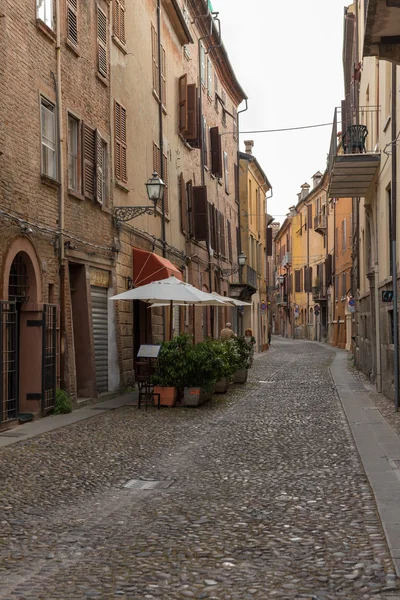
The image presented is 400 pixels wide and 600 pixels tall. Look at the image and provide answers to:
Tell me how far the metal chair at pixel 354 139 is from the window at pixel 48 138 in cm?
709

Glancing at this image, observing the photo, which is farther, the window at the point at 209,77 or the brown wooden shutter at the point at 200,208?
the window at the point at 209,77

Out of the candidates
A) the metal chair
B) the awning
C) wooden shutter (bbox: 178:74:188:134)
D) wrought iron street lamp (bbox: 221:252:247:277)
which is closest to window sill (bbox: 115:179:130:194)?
the awning

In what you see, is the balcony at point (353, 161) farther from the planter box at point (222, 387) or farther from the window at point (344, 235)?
the window at point (344, 235)

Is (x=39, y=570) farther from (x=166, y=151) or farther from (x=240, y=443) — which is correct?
(x=166, y=151)

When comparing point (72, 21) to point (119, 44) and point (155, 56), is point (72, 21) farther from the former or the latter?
point (155, 56)

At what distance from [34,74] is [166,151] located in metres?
10.2

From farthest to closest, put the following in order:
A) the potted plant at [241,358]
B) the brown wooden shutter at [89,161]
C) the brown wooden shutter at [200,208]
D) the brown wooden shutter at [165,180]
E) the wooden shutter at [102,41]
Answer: the brown wooden shutter at [200,208] < the brown wooden shutter at [165,180] < the potted plant at [241,358] < the wooden shutter at [102,41] < the brown wooden shutter at [89,161]

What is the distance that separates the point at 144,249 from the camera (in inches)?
772

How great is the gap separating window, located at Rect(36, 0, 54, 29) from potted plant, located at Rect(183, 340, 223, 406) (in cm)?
619

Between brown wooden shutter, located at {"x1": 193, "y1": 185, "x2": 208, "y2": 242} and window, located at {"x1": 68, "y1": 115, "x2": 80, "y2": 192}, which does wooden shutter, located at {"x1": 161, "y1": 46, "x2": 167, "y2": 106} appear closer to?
brown wooden shutter, located at {"x1": 193, "y1": 185, "x2": 208, "y2": 242}

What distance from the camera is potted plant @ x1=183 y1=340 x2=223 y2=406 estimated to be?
1423 centimetres

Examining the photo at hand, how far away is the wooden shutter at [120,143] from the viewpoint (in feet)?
56.3

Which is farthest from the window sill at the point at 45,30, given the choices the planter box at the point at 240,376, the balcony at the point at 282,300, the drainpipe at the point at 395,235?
the balcony at the point at 282,300

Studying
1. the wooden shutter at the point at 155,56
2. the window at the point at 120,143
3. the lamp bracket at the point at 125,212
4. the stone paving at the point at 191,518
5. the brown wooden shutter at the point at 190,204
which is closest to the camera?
the stone paving at the point at 191,518
